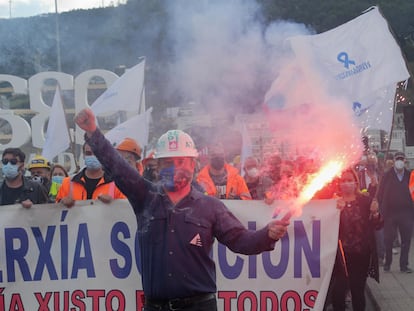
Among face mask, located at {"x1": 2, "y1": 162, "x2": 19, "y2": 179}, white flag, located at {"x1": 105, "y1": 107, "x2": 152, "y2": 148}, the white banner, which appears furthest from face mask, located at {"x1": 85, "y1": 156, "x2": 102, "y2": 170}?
white flag, located at {"x1": 105, "y1": 107, "x2": 152, "y2": 148}

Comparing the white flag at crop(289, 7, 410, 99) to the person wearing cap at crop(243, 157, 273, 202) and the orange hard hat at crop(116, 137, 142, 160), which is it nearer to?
the person wearing cap at crop(243, 157, 273, 202)

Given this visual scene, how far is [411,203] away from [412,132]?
1.49 metres

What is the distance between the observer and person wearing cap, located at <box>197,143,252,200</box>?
20.2 ft

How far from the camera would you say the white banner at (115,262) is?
5117mm

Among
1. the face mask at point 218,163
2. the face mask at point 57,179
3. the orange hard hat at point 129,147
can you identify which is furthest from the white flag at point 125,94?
the orange hard hat at point 129,147

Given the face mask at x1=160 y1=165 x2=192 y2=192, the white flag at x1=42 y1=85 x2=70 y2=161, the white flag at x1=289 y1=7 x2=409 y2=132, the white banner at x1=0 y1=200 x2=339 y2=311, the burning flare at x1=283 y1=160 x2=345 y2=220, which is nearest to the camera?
the burning flare at x1=283 y1=160 x2=345 y2=220

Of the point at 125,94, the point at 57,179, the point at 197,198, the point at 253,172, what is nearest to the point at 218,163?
the point at 253,172

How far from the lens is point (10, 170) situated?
5992 millimetres

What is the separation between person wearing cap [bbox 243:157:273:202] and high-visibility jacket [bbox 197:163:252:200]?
1.93 feet

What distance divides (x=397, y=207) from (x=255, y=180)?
3.03 meters

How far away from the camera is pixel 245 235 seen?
11.0ft

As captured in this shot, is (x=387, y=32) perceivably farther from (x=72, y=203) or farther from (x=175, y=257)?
(x=175, y=257)

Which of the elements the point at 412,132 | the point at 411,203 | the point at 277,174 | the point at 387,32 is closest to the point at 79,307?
the point at 277,174

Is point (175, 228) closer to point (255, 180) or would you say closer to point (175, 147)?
point (175, 147)
